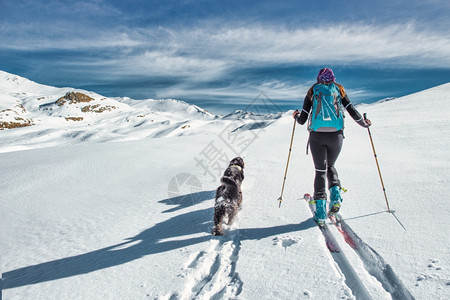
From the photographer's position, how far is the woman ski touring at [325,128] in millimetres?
3225

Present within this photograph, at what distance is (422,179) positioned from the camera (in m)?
4.35

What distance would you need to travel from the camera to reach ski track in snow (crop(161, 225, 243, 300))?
6.82 ft

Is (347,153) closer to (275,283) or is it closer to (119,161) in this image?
(275,283)

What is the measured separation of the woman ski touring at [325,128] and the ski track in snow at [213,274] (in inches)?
54.9

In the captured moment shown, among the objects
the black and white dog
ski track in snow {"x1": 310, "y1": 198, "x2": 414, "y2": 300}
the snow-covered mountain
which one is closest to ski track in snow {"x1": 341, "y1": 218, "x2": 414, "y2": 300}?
ski track in snow {"x1": 310, "y1": 198, "x2": 414, "y2": 300}

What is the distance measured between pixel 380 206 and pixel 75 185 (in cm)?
751

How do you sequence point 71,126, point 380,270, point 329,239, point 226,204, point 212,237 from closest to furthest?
point 380,270 < point 329,239 < point 212,237 < point 226,204 < point 71,126

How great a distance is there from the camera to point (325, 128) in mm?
3254

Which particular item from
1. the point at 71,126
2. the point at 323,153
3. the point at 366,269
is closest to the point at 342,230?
the point at 366,269

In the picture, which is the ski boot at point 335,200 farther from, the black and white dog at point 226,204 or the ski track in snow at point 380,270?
the black and white dog at point 226,204

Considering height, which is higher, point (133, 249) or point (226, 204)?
point (226, 204)

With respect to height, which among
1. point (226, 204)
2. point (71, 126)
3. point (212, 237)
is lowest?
point (212, 237)

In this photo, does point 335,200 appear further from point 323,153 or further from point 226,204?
point 226,204

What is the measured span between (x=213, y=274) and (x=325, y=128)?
2397 mm
